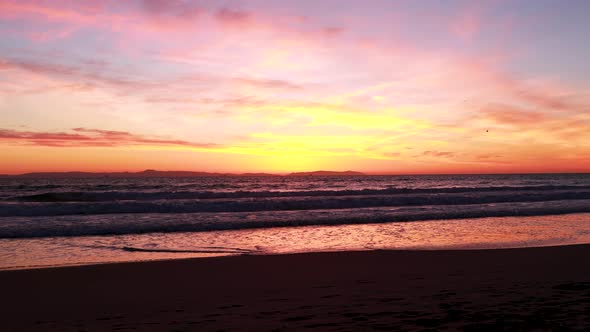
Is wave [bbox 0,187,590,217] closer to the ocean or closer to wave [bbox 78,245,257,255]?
the ocean

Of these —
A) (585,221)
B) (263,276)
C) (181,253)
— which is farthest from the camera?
(585,221)

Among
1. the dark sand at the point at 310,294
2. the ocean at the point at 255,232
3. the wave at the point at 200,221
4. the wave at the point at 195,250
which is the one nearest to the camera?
the dark sand at the point at 310,294

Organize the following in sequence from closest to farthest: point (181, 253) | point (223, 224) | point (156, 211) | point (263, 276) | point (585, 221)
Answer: point (263, 276) < point (181, 253) < point (223, 224) < point (585, 221) < point (156, 211)

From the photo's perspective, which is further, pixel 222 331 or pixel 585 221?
pixel 585 221

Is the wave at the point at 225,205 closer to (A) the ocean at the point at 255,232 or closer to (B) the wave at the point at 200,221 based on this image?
(A) the ocean at the point at 255,232

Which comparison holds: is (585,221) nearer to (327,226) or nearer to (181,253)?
(327,226)

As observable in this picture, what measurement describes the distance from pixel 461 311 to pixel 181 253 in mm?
8081

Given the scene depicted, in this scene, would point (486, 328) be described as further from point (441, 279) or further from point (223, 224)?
point (223, 224)

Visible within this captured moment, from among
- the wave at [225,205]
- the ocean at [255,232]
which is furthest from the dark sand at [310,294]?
the wave at [225,205]

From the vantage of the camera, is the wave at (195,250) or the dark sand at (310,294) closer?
the dark sand at (310,294)

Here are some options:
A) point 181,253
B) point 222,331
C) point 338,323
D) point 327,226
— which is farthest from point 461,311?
point 327,226

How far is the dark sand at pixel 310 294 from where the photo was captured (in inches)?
223

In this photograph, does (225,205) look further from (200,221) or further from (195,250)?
(195,250)

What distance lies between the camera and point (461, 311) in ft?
19.3
